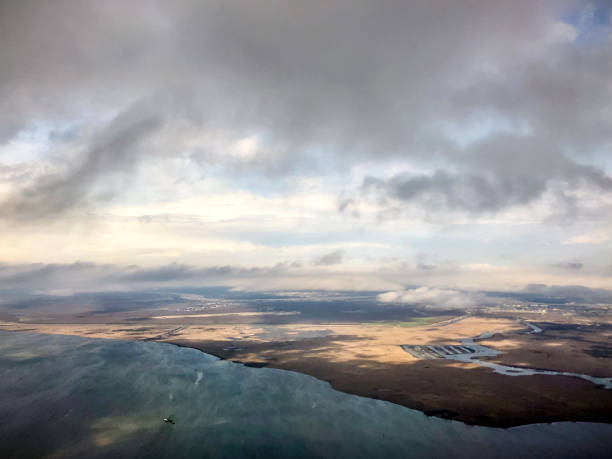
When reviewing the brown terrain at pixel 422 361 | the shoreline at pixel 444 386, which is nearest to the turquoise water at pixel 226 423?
the shoreline at pixel 444 386

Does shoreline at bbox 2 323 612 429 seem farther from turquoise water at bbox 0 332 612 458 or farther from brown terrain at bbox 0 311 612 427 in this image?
turquoise water at bbox 0 332 612 458

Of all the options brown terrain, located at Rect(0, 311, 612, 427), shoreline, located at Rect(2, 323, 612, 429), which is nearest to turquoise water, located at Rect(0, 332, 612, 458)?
shoreline, located at Rect(2, 323, 612, 429)

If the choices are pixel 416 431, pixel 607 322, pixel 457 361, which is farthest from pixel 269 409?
pixel 607 322

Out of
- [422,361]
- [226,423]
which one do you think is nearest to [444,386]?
[422,361]

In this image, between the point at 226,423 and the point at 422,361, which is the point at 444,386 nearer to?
the point at 422,361

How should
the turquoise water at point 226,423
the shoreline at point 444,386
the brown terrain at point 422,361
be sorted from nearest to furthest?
1. the turquoise water at point 226,423
2. the shoreline at point 444,386
3. the brown terrain at point 422,361

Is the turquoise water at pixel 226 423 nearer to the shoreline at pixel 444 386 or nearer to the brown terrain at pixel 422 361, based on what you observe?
the shoreline at pixel 444 386
